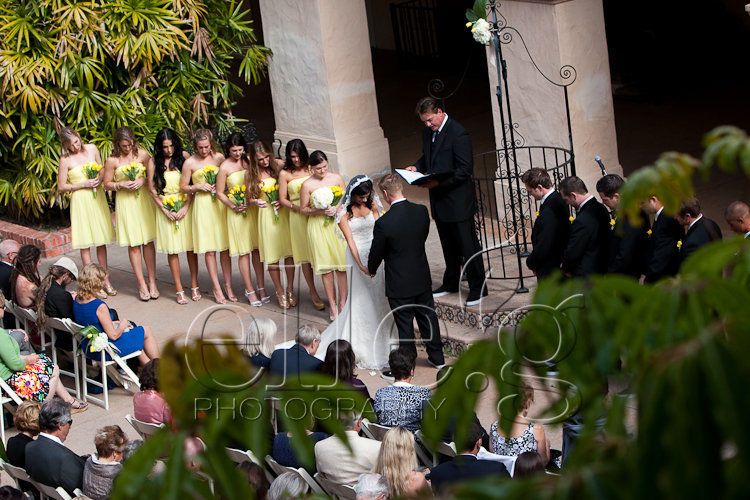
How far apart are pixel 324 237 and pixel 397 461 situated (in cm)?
436

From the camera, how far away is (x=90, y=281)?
27.4ft

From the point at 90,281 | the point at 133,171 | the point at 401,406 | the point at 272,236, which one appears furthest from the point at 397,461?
the point at 133,171

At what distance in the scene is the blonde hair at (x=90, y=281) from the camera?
8352 millimetres

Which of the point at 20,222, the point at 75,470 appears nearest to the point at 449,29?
the point at 20,222

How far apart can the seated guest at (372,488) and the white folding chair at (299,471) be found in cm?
33

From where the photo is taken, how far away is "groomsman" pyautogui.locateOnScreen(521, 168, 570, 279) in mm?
7570

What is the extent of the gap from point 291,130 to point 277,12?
1510 mm

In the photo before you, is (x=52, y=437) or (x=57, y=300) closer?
(x=52, y=437)

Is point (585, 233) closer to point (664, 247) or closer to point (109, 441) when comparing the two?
point (664, 247)

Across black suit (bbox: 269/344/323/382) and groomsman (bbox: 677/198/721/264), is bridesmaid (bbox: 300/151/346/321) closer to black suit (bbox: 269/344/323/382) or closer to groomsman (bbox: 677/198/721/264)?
black suit (bbox: 269/344/323/382)

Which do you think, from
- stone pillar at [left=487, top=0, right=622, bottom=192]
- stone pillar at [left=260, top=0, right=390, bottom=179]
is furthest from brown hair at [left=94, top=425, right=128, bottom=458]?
stone pillar at [left=260, top=0, right=390, bottom=179]

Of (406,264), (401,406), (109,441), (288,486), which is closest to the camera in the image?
(288,486)

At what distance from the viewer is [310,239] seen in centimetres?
941

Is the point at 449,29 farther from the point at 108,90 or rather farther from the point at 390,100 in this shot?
the point at 108,90
